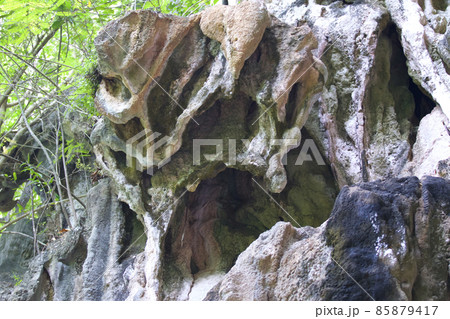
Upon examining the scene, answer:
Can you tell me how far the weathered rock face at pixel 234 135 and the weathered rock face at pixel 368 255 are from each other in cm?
6

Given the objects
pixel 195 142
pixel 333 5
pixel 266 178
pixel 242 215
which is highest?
pixel 333 5

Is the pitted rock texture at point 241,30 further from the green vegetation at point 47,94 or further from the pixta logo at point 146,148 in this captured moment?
the green vegetation at point 47,94

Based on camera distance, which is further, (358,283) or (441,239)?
(441,239)

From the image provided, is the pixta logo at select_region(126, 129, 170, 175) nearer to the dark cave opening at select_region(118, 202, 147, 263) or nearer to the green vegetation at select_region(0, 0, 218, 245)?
the dark cave opening at select_region(118, 202, 147, 263)

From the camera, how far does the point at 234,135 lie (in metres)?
3.60

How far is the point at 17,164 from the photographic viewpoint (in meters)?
5.43

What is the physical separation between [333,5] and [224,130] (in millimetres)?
1731

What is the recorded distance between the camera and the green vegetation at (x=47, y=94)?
14.6 feet

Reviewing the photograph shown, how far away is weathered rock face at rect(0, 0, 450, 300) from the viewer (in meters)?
3.33

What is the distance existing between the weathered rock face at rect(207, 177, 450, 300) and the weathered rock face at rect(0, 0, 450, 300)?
0.19 ft

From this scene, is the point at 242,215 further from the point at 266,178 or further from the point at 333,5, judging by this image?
the point at 333,5

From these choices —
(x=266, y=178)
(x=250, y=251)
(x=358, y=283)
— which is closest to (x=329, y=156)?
(x=266, y=178)

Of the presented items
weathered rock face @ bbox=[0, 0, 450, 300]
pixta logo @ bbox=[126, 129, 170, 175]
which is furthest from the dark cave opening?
pixta logo @ bbox=[126, 129, 170, 175]

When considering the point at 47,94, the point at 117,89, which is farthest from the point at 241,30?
the point at 47,94
